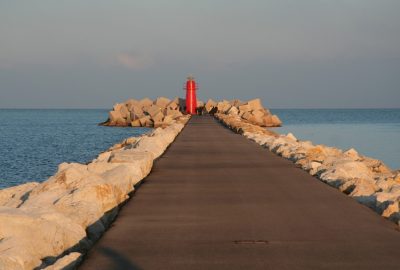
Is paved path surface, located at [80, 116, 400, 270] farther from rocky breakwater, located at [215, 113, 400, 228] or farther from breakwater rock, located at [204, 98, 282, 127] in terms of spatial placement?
breakwater rock, located at [204, 98, 282, 127]

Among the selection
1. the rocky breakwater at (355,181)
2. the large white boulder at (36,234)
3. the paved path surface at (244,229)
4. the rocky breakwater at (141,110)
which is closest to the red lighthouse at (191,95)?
the rocky breakwater at (141,110)

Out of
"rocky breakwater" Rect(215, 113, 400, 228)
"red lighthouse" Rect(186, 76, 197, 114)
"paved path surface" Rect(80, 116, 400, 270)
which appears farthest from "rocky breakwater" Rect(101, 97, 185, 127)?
"paved path surface" Rect(80, 116, 400, 270)

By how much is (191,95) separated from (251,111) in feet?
18.0

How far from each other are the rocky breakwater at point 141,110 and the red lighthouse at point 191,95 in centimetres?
135

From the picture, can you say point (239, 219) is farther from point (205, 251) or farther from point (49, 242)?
point (49, 242)

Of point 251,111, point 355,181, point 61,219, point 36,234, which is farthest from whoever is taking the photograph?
point 251,111

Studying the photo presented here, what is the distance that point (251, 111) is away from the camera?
189 feet

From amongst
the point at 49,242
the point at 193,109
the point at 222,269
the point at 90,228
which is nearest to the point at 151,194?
the point at 90,228

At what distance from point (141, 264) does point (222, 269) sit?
663 mm

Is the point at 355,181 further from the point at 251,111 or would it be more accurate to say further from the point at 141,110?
the point at 141,110

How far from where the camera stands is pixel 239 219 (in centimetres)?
721

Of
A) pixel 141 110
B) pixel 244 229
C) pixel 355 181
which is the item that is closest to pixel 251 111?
pixel 141 110

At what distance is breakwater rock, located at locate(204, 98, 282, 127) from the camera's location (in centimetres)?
5509

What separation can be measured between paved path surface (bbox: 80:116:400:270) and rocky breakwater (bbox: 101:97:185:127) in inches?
1897
